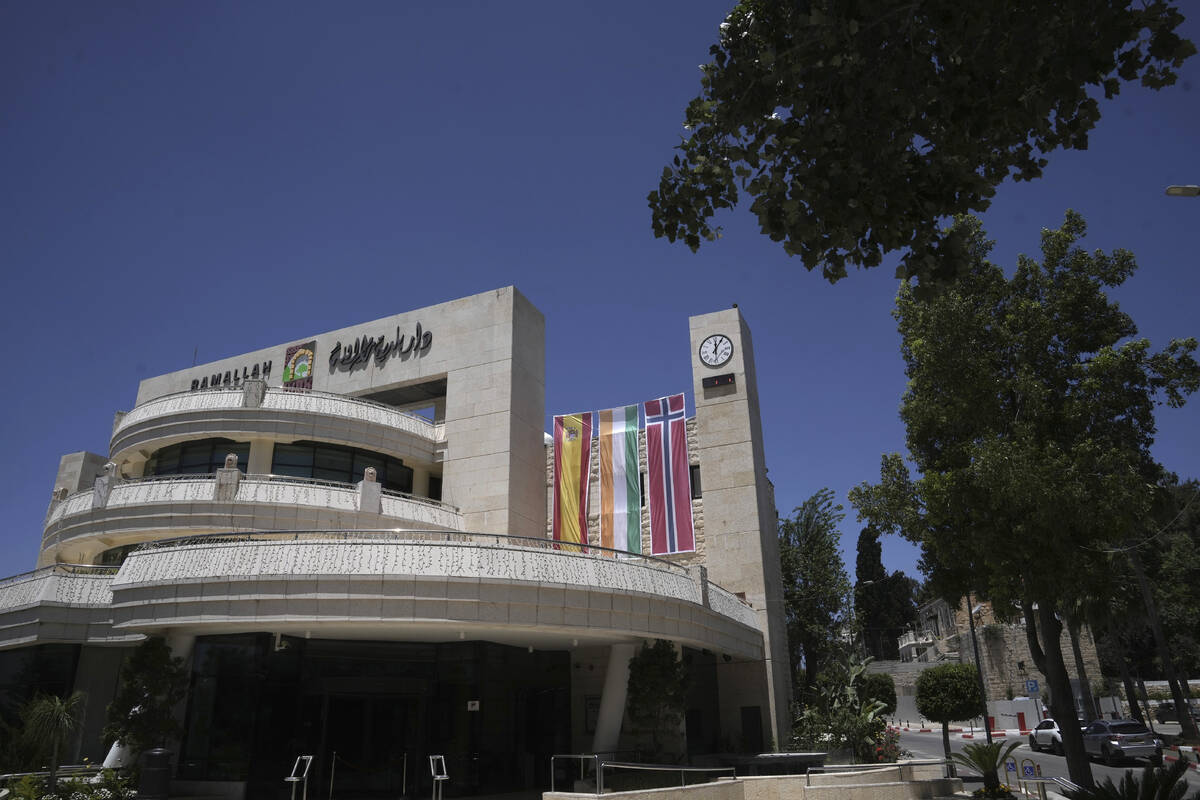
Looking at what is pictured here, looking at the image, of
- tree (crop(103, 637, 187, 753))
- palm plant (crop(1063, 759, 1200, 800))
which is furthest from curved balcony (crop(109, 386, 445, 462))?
palm plant (crop(1063, 759, 1200, 800))

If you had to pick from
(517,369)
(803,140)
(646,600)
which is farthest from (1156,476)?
(517,369)

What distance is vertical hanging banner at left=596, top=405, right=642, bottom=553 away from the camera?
32500mm

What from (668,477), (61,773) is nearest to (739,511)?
(668,477)

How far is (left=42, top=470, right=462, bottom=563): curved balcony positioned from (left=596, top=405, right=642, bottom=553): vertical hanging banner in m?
7.54

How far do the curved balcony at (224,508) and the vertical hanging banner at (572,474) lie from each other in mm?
6155

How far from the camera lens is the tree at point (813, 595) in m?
38.6

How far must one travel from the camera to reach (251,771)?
1916 centimetres

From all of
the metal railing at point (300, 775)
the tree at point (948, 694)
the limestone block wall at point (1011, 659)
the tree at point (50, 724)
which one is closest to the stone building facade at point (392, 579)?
the metal railing at point (300, 775)

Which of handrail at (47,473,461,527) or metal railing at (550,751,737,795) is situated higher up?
handrail at (47,473,461,527)

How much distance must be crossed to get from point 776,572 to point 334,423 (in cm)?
1814

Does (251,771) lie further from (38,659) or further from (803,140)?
(803,140)

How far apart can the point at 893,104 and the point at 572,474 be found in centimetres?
2654

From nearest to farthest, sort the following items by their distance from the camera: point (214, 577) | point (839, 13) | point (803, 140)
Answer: point (839, 13) < point (803, 140) < point (214, 577)

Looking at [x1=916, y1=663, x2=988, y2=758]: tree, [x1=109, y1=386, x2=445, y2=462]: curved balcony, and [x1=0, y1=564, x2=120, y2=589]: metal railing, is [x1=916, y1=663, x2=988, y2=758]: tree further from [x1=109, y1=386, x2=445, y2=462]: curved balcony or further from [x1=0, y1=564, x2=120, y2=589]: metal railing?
[x1=0, y1=564, x2=120, y2=589]: metal railing
